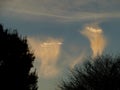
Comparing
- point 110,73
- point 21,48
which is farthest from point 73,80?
point 21,48

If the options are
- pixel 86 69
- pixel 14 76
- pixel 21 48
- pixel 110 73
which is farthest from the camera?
pixel 86 69

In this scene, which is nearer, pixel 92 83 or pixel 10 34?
pixel 10 34

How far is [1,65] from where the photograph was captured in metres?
52.8

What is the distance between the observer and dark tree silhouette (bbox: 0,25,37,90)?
52594 mm

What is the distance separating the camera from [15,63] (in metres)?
53.6

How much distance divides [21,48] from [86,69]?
16.2m

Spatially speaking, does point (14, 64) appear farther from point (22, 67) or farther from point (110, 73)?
point (110, 73)

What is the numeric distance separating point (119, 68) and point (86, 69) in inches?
221

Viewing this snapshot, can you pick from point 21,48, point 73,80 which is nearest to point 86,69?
point 73,80

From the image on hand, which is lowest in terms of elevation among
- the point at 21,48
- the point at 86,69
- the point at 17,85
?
the point at 17,85

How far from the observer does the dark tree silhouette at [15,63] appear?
52594mm

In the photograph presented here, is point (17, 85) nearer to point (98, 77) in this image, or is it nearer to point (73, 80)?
point (98, 77)

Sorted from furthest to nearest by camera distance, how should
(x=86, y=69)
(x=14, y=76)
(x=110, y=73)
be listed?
(x=86, y=69), (x=110, y=73), (x=14, y=76)

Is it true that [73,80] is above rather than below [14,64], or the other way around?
above
